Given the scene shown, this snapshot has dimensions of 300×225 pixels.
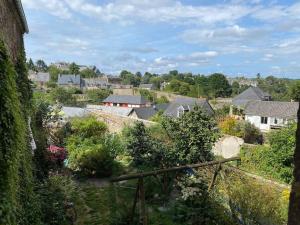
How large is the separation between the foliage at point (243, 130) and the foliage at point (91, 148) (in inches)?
644

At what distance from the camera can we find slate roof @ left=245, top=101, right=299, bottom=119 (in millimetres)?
40312

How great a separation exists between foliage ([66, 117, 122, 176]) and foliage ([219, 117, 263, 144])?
644 inches

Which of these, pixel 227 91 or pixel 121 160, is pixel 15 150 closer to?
pixel 121 160

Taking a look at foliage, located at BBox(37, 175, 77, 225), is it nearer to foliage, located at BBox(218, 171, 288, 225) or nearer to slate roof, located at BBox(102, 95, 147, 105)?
foliage, located at BBox(218, 171, 288, 225)

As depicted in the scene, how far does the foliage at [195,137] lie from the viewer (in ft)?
36.1

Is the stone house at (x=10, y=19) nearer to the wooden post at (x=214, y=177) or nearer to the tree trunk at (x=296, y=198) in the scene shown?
the tree trunk at (x=296, y=198)

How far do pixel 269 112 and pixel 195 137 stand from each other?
111 ft

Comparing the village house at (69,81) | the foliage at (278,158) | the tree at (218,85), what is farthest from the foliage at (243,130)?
the village house at (69,81)

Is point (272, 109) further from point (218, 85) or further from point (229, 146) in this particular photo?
point (218, 85)

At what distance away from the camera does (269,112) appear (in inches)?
1666

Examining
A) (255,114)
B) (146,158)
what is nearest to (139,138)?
(146,158)

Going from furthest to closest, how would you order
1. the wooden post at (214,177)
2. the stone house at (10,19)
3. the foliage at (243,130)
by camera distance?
the foliage at (243,130), the wooden post at (214,177), the stone house at (10,19)

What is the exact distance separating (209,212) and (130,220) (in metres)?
1.86

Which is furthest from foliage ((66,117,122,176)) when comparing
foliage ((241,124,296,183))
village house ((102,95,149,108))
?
village house ((102,95,149,108))
